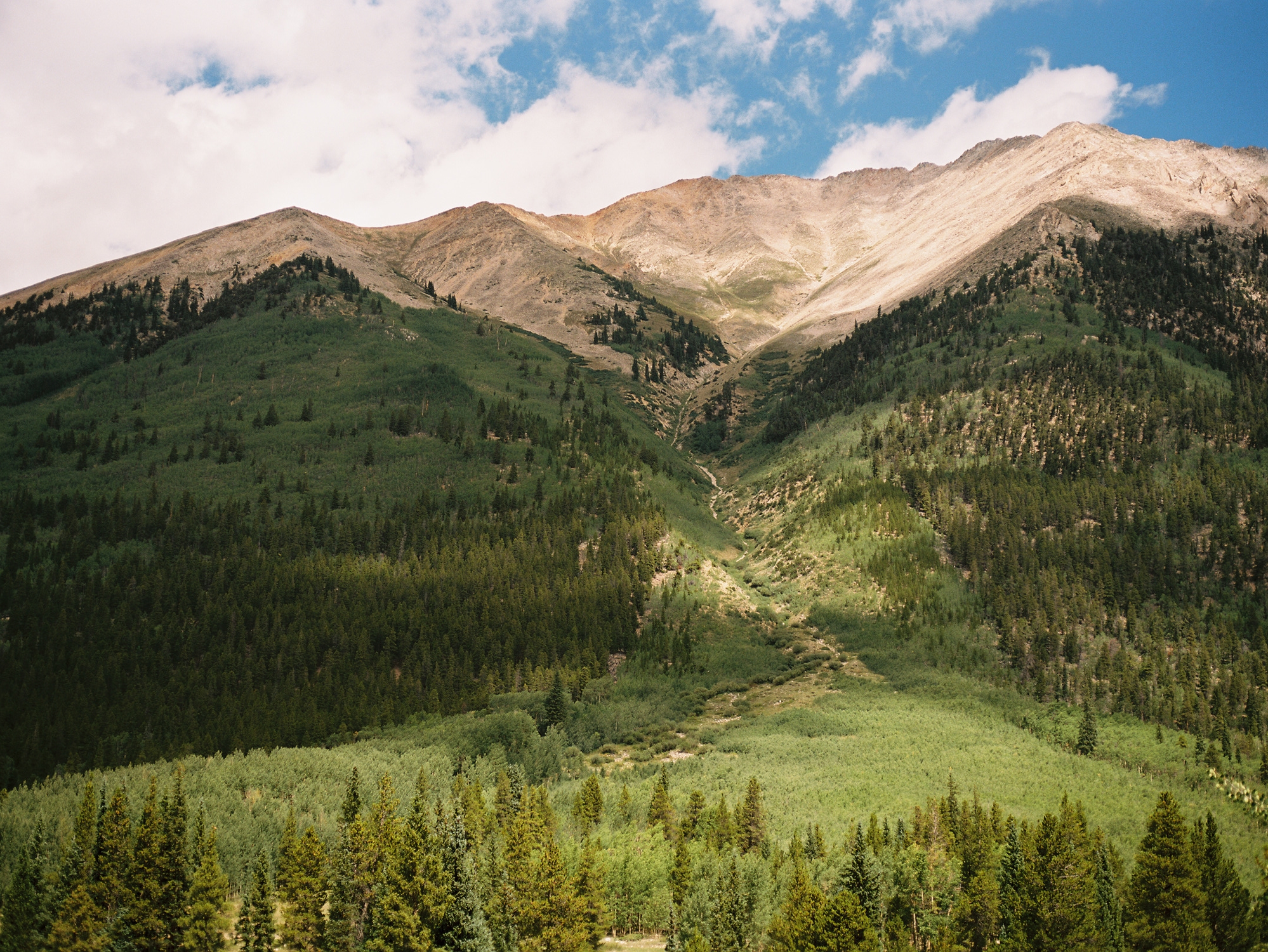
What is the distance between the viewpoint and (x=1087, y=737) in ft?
336

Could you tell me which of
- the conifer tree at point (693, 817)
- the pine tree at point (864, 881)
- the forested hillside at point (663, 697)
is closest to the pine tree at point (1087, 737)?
the forested hillside at point (663, 697)

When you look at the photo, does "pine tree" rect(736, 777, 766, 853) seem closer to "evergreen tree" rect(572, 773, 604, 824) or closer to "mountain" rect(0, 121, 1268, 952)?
"mountain" rect(0, 121, 1268, 952)

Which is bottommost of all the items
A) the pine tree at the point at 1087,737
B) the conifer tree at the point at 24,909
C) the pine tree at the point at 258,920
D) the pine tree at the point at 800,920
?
the pine tree at the point at 1087,737

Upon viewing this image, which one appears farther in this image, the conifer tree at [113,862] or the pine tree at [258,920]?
the conifer tree at [113,862]

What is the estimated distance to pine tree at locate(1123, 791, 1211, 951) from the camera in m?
54.9

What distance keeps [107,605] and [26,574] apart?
22797 mm

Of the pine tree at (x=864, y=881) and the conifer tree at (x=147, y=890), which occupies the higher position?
the conifer tree at (x=147, y=890)

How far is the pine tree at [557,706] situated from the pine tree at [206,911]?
63.9 meters

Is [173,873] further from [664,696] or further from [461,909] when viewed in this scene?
[664,696]

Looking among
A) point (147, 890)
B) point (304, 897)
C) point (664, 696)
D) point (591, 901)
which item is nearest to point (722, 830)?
point (591, 901)

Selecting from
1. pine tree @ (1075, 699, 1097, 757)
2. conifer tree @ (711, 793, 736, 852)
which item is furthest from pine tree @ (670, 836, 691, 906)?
pine tree @ (1075, 699, 1097, 757)

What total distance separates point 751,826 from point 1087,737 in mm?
51019

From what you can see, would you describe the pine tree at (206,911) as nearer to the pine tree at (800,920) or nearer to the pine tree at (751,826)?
the pine tree at (800,920)

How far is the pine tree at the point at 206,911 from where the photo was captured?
56656mm
